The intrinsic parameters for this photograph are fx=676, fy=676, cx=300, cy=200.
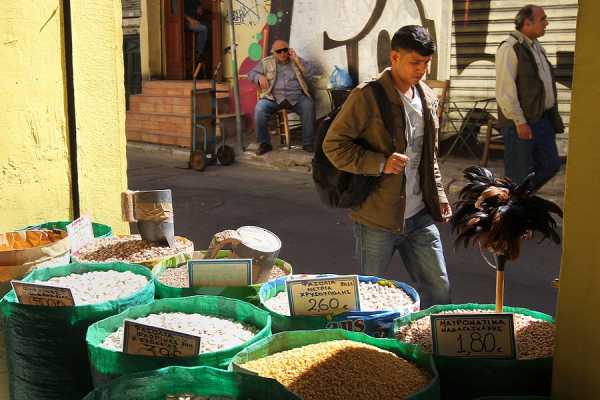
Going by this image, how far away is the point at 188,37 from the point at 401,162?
11.6 metres

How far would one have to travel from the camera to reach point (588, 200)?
1.33 meters

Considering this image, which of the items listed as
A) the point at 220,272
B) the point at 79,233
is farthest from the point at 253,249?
the point at 79,233

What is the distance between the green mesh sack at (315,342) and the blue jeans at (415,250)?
1367 millimetres

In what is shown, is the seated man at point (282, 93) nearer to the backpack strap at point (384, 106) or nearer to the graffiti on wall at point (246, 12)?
the graffiti on wall at point (246, 12)

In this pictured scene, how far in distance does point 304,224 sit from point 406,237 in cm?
406

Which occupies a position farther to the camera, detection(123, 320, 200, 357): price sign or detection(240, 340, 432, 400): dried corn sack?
detection(123, 320, 200, 357): price sign

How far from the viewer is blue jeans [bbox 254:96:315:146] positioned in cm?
1087

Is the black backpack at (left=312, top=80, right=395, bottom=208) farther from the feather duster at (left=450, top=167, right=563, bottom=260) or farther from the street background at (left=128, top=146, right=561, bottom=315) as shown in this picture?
the street background at (left=128, top=146, right=561, bottom=315)

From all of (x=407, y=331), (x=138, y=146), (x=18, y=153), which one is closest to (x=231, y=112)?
(x=138, y=146)

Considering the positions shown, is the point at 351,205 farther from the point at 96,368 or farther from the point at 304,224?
the point at 304,224

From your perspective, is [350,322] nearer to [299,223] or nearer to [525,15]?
[525,15]

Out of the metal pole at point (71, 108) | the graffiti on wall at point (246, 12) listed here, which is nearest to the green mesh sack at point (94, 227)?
the metal pole at point (71, 108)

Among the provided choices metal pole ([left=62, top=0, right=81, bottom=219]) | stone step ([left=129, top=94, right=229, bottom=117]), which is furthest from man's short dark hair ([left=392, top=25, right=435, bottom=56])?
stone step ([left=129, top=94, right=229, bottom=117])

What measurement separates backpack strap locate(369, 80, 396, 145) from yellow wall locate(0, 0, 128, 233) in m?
1.41
